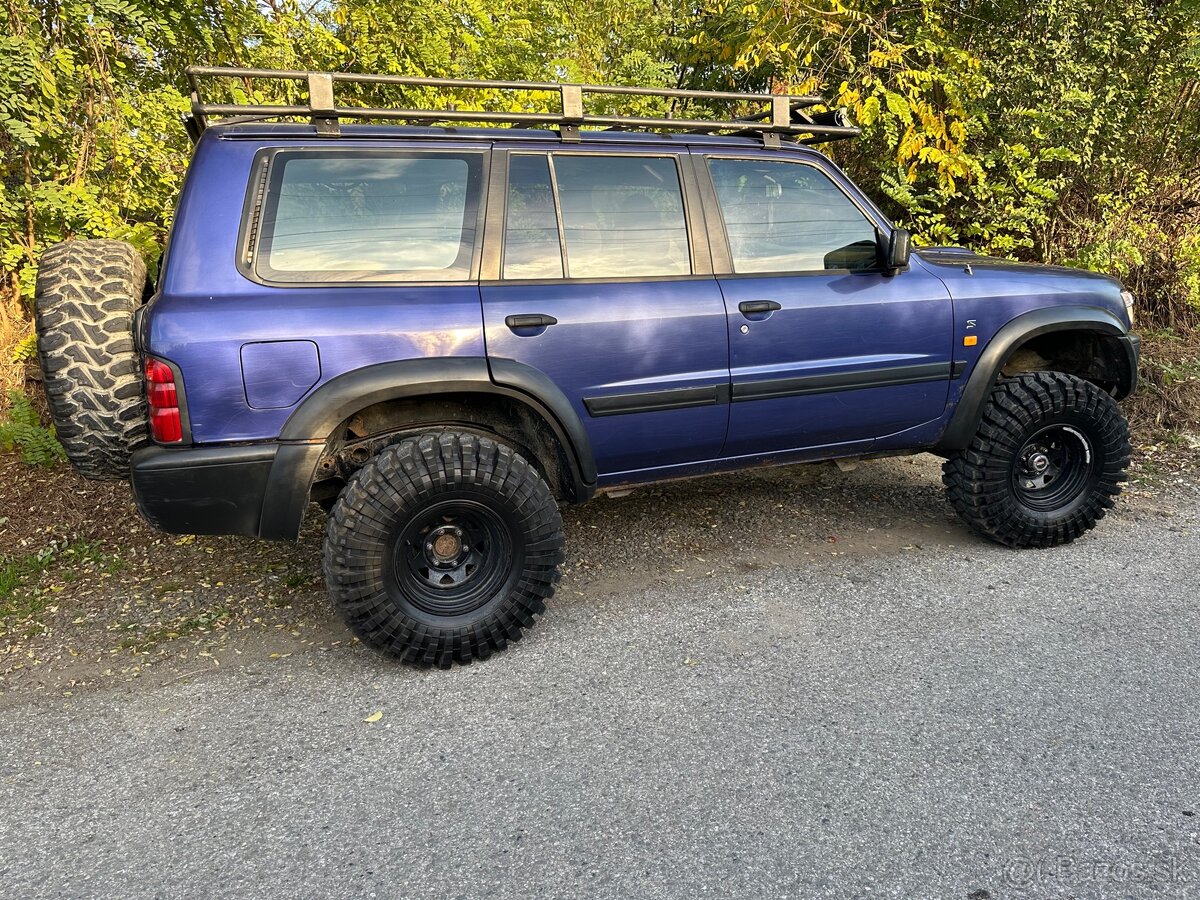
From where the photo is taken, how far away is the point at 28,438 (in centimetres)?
479

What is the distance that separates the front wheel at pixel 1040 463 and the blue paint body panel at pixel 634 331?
27cm

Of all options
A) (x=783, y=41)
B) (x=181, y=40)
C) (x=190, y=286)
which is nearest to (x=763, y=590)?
(x=190, y=286)

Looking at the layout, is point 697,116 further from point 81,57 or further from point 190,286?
point 190,286

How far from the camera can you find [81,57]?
5234mm

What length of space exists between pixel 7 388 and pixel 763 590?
4.76 m

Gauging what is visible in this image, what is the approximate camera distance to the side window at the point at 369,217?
2.81m

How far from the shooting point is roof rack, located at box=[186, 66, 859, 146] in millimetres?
2873

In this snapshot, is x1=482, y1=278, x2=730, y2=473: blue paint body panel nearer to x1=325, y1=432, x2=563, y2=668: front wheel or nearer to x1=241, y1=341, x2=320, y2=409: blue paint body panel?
x1=325, y1=432, x2=563, y2=668: front wheel

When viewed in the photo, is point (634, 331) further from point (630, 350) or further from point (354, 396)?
point (354, 396)

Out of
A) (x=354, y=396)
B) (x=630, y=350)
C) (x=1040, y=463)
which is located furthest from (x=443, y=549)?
(x=1040, y=463)

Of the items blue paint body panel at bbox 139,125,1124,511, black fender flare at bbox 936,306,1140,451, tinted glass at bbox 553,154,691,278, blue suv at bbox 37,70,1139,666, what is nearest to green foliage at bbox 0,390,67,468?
blue suv at bbox 37,70,1139,666

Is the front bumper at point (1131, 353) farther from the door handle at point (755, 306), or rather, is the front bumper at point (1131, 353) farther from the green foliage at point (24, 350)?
the green foliage at point (24, 350)

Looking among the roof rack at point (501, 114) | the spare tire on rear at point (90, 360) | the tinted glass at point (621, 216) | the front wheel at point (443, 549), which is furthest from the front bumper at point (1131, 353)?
the spare tire on rear at point (90, 360)

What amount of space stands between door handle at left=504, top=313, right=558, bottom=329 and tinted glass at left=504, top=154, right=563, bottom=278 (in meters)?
Result: 0.18
